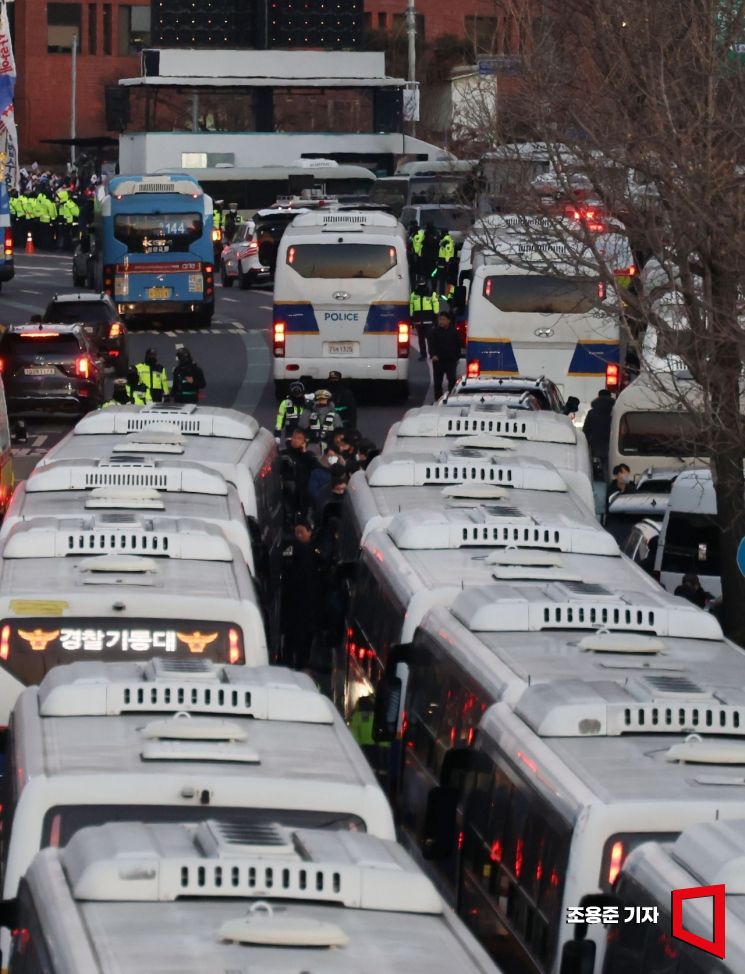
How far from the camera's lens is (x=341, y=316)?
36.4m

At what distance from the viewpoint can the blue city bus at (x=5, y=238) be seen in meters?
51.3

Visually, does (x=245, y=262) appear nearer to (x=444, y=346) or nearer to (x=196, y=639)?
(x=444, y=346)

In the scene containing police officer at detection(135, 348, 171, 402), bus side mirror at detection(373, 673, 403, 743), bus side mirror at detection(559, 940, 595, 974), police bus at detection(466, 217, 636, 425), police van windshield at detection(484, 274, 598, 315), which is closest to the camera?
bus side mirror at detection(559, 940, 595, 974)

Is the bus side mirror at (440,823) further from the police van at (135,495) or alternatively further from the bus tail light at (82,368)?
the bus tail light at (82,368)

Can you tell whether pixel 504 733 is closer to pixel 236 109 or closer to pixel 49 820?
pixel 49 820

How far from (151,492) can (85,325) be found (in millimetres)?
21621

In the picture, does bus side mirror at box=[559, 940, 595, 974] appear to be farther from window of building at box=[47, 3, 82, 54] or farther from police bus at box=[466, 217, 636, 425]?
window of building at box=[47, 3, 82, 54]

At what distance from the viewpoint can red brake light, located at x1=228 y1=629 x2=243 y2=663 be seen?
1228 cm

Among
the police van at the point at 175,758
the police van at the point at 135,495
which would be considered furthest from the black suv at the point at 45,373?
the police van at the point at 175,758

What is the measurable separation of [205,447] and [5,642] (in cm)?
811

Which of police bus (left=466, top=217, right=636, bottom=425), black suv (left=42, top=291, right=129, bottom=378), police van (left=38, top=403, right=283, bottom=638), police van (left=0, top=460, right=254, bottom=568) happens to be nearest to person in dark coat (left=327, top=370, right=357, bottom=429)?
police bus (left=466, top=217, right=636, bottom=425)

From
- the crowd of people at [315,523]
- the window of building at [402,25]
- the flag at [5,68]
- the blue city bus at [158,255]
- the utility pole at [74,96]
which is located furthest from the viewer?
the utility pole at [74,96]

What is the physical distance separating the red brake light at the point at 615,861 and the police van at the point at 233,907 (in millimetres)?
1350

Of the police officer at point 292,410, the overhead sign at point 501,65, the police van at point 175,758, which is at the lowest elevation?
the police officer at point 292,410
